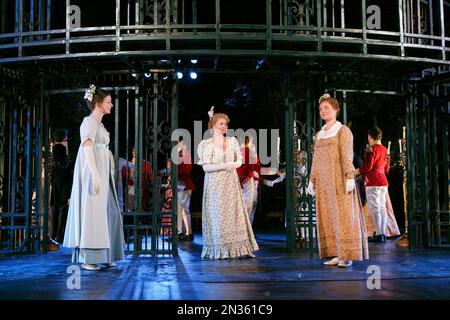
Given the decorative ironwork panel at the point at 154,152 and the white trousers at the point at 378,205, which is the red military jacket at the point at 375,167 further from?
the decorative ironwork panel at the point at 154,152

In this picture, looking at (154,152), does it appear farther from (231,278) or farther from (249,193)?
(249,193)

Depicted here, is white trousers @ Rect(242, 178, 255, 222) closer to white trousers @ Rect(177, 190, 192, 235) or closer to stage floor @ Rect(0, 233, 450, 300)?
white trousers @ Rect(177, 190, 192, 235)

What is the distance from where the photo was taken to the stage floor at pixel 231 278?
212 inches

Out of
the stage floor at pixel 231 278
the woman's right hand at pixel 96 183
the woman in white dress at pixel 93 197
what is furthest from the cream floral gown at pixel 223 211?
the woman's right hand at pixel 96 183

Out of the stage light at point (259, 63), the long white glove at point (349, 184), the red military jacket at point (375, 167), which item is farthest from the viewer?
the red military jacket at point (375, 167)

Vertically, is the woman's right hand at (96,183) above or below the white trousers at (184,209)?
above

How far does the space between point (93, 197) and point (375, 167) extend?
618cm

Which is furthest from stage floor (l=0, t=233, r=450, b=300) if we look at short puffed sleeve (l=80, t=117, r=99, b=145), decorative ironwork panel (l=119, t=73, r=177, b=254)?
short puffed sleeve (l=80, t=117, r=99, b=145)

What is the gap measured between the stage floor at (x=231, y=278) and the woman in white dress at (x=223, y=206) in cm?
24

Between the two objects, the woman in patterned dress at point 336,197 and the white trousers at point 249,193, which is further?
the white trousers at point 249,193

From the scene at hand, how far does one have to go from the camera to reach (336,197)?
7.38m

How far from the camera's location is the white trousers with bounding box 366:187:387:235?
11.4 metres

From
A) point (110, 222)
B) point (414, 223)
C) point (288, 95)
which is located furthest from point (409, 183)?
point (110, 222)
